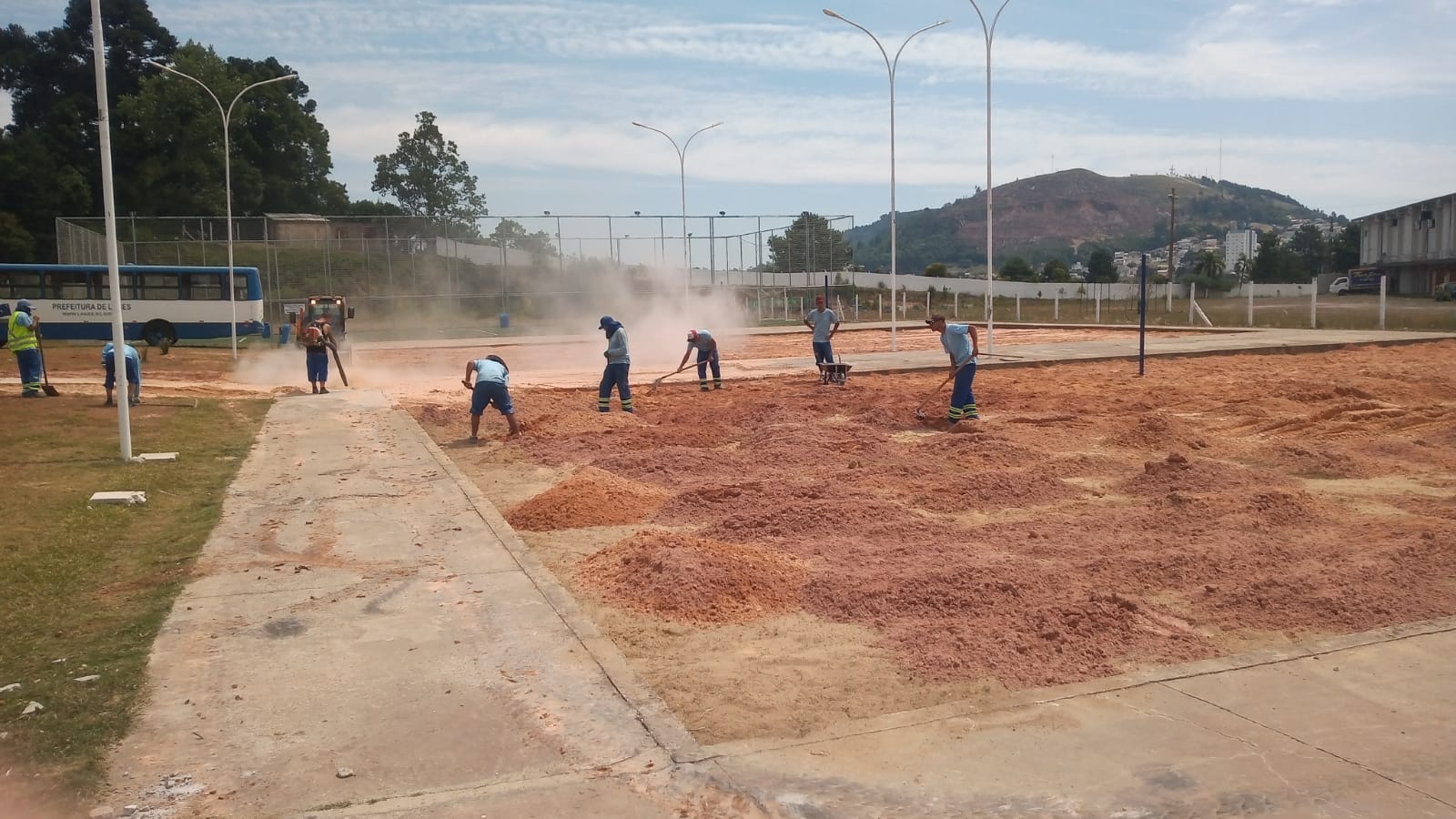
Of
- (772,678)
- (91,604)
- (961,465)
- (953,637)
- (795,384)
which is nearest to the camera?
(772,678)

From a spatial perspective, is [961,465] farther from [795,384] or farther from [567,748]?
[795,384]

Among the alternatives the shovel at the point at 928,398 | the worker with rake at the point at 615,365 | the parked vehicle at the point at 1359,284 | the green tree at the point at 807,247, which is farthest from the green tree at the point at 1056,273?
the worker with rake at the point at 615,365

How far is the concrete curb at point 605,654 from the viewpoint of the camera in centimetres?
470

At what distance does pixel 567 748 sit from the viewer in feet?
15.2

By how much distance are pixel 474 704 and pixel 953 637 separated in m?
2.57

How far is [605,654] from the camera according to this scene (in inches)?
228

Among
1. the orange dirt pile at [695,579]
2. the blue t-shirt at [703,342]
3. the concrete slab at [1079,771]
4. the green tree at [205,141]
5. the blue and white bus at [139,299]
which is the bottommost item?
the concrete slab at [1079,771]

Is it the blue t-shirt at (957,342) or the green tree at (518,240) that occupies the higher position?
the green tree at (518,240)

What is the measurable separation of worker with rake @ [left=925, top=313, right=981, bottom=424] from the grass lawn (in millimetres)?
9059

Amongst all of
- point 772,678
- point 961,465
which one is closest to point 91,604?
point 772,678

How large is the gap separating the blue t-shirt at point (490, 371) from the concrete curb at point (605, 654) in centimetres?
483

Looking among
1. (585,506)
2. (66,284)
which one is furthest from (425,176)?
(585,506)

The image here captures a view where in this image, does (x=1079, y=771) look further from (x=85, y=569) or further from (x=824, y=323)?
(x=824, y=323)

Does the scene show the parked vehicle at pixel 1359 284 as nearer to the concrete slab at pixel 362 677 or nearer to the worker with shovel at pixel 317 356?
the worker with shovel at pixel 317 356
